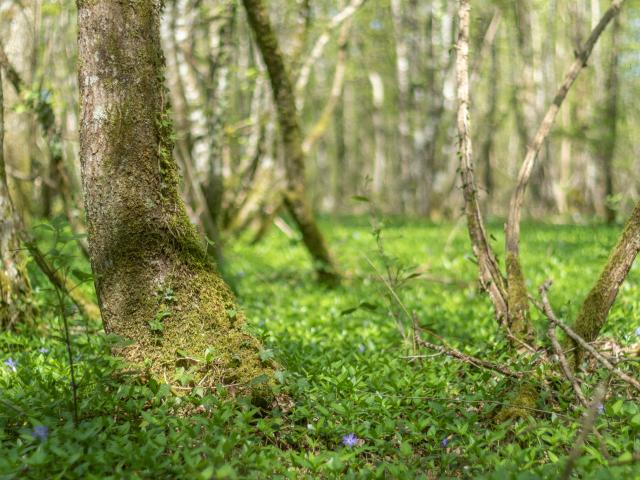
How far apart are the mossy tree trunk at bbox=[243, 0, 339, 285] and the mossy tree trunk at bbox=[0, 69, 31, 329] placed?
8.39 ft

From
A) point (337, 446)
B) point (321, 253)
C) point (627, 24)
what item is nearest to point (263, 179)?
point (321, 253)

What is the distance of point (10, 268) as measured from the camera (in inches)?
197

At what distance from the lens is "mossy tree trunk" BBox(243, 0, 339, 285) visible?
630 centimetres

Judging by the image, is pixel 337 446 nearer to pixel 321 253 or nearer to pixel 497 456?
pixel 497 456

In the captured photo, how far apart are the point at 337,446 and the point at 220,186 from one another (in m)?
8.02

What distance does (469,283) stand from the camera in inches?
302

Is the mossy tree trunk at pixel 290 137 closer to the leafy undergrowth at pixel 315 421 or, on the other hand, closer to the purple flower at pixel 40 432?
the leafy undergrowth at pixel 315 421

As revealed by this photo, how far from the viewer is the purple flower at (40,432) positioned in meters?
2.85

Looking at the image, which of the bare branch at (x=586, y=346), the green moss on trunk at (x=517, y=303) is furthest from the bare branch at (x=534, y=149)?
the bare branch at (x=586, y=346)

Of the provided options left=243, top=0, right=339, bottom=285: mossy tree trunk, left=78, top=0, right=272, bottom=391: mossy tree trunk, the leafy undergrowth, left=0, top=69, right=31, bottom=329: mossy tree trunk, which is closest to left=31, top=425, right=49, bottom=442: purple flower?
the leafy undergrowth

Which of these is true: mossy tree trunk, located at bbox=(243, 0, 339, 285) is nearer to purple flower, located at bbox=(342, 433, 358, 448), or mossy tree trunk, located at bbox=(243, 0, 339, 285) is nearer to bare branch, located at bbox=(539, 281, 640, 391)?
bare branch, located at bbox=(539, 281, 640, 391)

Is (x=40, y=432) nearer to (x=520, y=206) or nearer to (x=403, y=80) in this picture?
(x=520, y=206)

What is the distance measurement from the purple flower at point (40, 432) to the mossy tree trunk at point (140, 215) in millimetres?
663

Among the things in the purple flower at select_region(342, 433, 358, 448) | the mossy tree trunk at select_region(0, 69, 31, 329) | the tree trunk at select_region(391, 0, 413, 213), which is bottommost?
the purple flower at select_region(342, 433, 358, 448)
